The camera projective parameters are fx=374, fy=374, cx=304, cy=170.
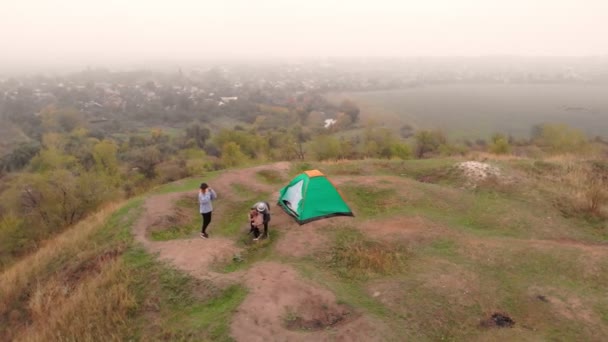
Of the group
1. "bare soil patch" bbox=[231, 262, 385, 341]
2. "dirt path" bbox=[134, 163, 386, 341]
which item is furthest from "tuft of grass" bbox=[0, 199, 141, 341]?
"bare soil patch" bbox=[231, 262, 385, 341]

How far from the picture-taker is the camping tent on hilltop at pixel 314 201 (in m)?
14.5

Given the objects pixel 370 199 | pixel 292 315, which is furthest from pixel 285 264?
pixel 370 199

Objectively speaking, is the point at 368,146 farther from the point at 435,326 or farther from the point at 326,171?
the point at 435,326

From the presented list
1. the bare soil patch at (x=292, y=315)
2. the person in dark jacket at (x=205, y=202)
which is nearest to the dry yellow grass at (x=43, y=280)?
the person in dark jacket at (x=205, y=202)

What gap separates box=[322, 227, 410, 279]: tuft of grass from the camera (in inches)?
432

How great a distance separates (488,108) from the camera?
96938 mm

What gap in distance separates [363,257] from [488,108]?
324ft

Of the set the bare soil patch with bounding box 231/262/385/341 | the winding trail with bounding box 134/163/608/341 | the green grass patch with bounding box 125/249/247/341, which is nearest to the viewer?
the bare soil patch with bounding box 231/262/385/341

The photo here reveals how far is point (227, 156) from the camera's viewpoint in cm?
3862

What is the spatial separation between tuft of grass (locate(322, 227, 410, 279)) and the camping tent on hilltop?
1782 millimetres

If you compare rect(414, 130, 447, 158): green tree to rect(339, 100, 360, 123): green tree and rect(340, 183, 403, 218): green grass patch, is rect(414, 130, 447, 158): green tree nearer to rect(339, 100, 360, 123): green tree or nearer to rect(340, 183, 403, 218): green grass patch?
rect(340, 183, 403, 218): green grass patch

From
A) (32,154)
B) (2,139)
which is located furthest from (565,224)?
(2,139)

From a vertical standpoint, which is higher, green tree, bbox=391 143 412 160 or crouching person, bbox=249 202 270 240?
crouching person, bbox=249 202 270 240

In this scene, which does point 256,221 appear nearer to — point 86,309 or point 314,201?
point 314,201
